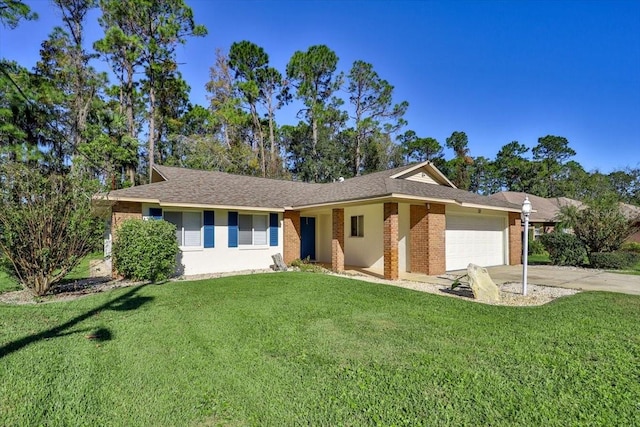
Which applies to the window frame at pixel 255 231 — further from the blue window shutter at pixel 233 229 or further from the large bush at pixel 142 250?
the large bush at pixel 142 250

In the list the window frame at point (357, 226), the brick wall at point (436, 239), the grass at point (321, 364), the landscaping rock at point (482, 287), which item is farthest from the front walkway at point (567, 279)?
the grass at point (321, 364)

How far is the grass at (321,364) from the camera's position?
317cm

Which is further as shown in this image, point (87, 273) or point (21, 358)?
point (87, 273)

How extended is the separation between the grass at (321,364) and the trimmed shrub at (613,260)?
322 inches

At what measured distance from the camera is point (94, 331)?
223 inches

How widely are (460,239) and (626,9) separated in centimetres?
910

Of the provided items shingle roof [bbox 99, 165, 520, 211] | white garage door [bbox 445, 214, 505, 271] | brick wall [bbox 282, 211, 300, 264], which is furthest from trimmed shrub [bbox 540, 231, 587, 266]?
brick wall [bbox 282, 211, 300, 264]

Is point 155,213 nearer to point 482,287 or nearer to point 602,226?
point 482,287

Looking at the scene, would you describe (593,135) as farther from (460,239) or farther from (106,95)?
(106,95)

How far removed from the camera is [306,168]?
30891 millimetres

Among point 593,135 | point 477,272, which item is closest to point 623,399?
point 477,272

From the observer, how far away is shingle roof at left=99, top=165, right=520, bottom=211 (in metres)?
11.2

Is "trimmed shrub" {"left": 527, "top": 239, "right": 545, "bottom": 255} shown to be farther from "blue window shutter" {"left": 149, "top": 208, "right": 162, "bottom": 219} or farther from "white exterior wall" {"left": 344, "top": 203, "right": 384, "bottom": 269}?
"blue window shutter" {"left": 149, "top": 208, "right": 162, "bottom": 219}

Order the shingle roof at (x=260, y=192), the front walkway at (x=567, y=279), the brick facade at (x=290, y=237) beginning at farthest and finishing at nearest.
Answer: the brick facade at (x=290, y=237)
the shingle roof at (x=260, y=192)
the front walkway at (x=567, y=279)
